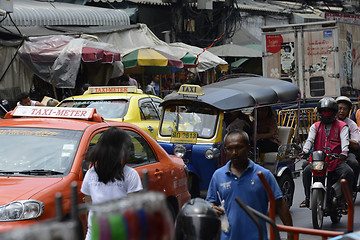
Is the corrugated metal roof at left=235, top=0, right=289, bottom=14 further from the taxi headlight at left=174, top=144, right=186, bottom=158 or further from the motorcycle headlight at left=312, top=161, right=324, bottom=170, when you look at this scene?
the motorcycle headlight at left=312, top=161, right=324, bottom=170

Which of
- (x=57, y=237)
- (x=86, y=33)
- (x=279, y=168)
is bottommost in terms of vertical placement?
(x=279, y=168)

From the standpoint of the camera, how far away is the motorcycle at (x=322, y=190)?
7941 mm

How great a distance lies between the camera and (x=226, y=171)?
4.43m

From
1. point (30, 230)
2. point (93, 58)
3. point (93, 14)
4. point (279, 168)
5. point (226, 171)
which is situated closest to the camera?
point (30, 230)

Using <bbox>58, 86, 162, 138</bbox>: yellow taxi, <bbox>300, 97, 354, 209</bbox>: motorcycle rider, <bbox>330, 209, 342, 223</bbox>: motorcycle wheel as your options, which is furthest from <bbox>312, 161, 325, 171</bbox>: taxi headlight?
<bbox>58, 86, 162, 138</bbox>: yellow taxi

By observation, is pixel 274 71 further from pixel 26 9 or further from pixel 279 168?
pixel 279 168

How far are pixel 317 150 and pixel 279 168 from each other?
3.93ft

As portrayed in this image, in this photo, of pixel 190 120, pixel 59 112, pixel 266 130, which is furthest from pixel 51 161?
pixel 266 130

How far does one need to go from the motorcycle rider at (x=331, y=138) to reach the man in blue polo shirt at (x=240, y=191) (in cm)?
400

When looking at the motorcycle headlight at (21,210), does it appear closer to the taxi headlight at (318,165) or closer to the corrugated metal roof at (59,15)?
the taxi headlight at (318,165)

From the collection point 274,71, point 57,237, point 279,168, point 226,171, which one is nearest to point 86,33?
point 274,71

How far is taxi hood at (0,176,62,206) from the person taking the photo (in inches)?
214

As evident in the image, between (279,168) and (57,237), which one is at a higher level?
(57,237)

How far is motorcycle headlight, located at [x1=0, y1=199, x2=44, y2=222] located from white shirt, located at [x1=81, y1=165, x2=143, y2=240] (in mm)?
1009
